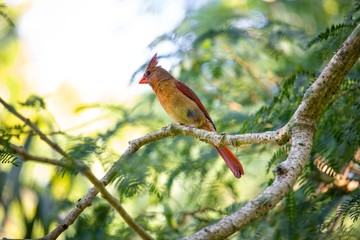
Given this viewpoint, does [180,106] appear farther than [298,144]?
Yes

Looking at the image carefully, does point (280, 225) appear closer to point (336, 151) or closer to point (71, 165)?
point (336, 151)

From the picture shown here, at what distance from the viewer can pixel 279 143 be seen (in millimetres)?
2604

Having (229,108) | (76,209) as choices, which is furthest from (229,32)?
(76,209)

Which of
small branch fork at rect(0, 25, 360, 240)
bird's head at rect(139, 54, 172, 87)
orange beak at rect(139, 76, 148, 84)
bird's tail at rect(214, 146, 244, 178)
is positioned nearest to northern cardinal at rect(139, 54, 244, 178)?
bird's head at rect(139, 54, 172, 87)

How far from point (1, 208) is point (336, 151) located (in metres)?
2.36

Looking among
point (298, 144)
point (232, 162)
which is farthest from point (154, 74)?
point (298, 144)

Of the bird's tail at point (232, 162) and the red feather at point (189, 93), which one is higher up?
the red feather at point (189, 93)

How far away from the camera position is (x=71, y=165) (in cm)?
175

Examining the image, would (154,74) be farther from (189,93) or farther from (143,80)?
(189,93)

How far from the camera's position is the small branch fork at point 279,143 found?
1.83 m

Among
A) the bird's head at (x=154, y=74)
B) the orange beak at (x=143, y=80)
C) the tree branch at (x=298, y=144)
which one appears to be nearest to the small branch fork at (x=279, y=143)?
the tree branch at (x=298, y=144)

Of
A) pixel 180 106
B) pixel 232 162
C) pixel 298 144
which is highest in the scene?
pixel 180 106

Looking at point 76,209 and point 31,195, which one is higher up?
point 31,195

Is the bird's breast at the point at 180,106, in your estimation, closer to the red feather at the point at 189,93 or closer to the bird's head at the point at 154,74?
the red feather at the point at 189,93
